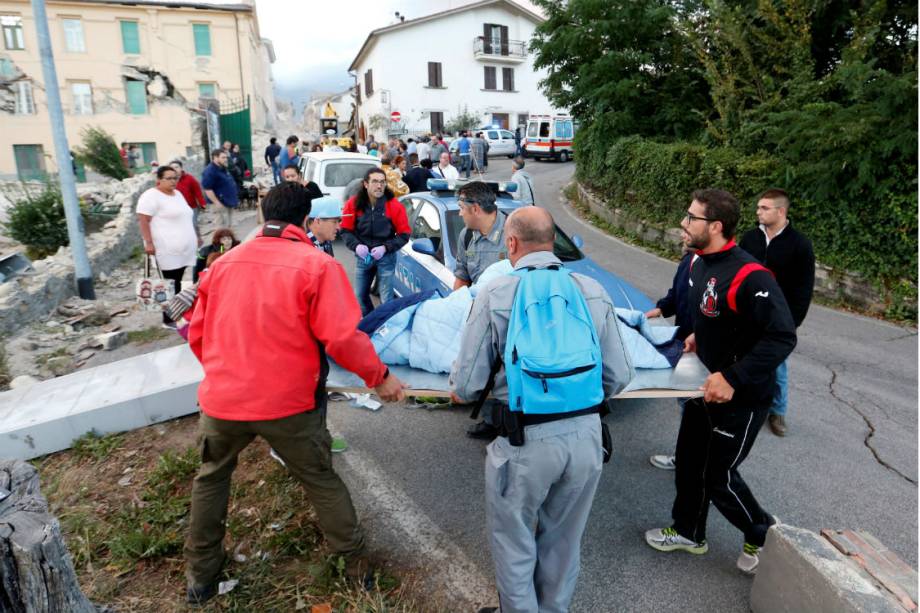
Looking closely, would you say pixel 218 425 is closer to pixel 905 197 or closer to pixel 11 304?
pixel 11 304

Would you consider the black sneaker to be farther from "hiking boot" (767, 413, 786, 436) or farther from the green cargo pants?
"hiking boot" (767, 413, 786, 436)

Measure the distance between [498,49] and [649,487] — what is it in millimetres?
41553

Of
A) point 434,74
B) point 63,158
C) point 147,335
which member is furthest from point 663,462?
point 434,74

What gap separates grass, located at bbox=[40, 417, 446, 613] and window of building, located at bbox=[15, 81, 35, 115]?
36.7m

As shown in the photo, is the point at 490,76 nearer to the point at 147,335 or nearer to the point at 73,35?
the point at 73,35

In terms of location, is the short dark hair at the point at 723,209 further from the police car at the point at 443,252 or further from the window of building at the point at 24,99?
the window of building at the point at 24,99

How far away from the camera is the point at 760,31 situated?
9.18 meters

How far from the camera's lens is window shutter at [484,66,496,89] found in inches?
1598

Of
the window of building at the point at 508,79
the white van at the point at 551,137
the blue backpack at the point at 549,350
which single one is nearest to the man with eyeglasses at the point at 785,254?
the blue backpack at the point at 549,350

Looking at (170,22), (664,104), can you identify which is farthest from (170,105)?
(664,104)

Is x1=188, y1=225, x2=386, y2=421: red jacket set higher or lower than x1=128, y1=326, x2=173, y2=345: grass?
higher

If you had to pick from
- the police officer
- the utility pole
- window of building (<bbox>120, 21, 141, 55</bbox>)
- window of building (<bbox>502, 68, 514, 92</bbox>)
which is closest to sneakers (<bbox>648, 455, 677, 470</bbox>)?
the police officer

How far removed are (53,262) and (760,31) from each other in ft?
38.6

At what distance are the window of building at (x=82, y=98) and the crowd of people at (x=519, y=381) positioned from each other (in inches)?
1457
